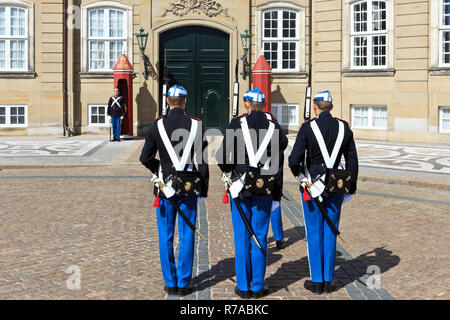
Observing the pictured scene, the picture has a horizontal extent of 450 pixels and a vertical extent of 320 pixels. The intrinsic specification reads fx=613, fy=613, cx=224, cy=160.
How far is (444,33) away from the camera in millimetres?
20078

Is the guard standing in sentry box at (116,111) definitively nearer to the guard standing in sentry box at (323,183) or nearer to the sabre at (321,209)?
the guard standing in sentry box at (323,183)

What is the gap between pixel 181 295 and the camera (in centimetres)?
544

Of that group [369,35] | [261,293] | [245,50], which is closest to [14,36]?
[245,50]

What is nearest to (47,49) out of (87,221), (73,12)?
(73,12)

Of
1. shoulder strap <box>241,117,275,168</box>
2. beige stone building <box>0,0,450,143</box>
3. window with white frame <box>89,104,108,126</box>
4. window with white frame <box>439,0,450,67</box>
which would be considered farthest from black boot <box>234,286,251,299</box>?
window with white frame <box>89,104,108,126</box>

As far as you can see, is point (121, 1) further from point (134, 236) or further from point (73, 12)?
point (134, 236)

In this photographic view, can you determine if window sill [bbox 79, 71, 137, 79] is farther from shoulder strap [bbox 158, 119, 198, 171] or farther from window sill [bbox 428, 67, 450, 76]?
shoulder strap [bbox 158, 119, 198, 171]

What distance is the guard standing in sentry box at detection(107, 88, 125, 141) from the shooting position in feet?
66.7

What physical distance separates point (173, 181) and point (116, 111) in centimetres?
1538


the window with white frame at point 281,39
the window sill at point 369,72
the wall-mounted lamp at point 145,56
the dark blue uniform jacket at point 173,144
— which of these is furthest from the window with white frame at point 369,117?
the dark blue uniform jacket at point 173,144

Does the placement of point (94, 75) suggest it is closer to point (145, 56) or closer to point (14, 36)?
point (145, 56)

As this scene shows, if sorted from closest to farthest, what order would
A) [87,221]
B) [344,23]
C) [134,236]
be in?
[134,236]
[87,221]
[344,23]

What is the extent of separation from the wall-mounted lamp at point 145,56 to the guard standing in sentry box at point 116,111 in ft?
6.42
